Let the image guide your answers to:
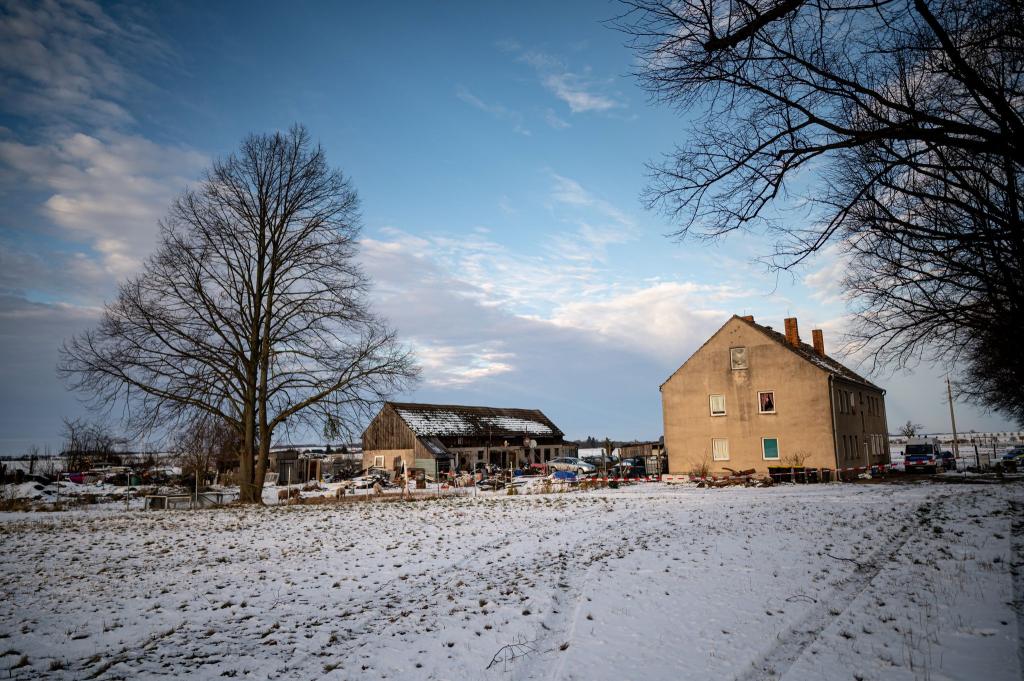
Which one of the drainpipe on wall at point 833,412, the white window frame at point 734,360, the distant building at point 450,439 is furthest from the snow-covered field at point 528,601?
the distant building at point 450,439

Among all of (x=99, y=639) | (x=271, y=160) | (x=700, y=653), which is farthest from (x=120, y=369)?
(x=700, y=653)

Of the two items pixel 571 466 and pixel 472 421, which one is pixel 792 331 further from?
pixel 472 421

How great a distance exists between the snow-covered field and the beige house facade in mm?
18942

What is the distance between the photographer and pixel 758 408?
34844 mm

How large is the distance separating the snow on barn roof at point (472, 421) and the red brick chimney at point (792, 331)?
2701cm

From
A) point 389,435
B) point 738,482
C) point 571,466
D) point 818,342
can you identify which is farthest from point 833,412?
point 389,435

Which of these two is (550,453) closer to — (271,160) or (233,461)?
(233,461)

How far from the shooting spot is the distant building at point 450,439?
48031mm

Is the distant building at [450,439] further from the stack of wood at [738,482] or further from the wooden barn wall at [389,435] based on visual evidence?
the stack of wood at [738,482]

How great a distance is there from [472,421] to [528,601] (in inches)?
1848

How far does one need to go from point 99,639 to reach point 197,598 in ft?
5.90

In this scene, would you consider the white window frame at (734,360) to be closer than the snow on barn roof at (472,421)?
Yes

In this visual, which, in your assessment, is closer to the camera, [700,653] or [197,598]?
[700,653]

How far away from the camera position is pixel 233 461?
4569 centimetres
